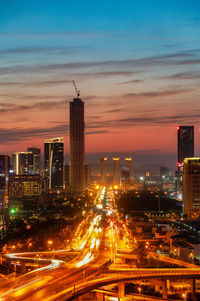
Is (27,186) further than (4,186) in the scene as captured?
Yes

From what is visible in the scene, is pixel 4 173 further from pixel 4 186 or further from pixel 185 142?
pixel 185 142

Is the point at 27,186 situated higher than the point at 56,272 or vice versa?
the point at 27,186

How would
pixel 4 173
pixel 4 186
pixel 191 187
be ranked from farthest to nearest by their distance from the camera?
pixel 191 187
pixel 4 173
pixel 4 186

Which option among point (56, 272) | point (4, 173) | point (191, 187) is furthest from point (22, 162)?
point (56, 272)

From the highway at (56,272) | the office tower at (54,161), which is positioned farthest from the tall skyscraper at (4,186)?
the office tower at (54,161)

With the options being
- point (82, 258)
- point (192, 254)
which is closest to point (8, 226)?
point (82, 258)

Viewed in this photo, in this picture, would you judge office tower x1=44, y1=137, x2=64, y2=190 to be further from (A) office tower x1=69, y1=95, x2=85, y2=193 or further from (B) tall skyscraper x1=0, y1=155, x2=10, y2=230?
(B) tall skyscraper x1=0, y1=155, x2=10, y2=230
